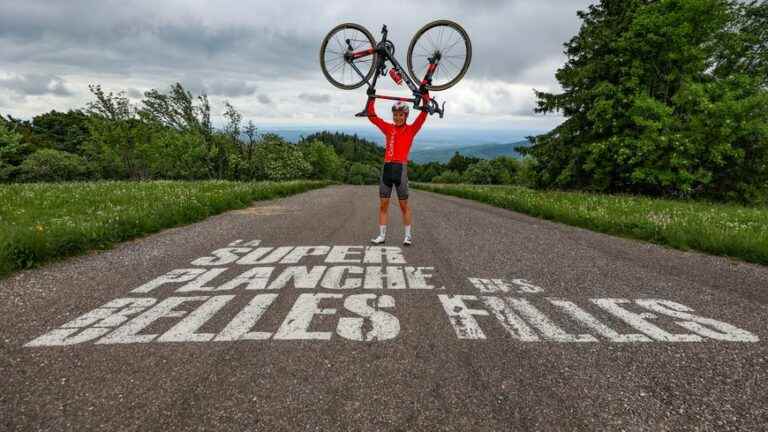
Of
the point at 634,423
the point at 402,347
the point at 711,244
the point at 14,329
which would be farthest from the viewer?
the point at 711,244

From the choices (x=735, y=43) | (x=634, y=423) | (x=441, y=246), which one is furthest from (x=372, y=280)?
(x=735, y=43)

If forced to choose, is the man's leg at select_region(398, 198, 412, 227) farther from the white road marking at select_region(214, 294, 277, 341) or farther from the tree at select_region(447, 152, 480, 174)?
the tree at select_region(447, 152, 480, 174)

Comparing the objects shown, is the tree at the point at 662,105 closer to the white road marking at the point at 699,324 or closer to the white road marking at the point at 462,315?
the white road marking at the point at 699,324

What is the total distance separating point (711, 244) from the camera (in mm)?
6621

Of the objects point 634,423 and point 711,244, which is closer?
point 634,423

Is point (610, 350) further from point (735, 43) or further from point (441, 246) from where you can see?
point (735, 43)

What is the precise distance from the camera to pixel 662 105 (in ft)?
59.1

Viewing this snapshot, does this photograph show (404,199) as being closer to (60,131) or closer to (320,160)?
(320,160)

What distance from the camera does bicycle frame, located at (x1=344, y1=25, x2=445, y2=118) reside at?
738cm

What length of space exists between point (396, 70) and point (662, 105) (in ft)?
57.4

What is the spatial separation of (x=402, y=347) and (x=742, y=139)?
2636cm

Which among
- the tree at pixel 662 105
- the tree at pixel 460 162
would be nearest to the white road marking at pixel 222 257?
the tree at pixel 662 105

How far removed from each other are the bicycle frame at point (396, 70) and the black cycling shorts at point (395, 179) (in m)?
1.38

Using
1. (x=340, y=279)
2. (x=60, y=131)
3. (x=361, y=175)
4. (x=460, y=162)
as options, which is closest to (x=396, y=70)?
(x=340, y=279)
